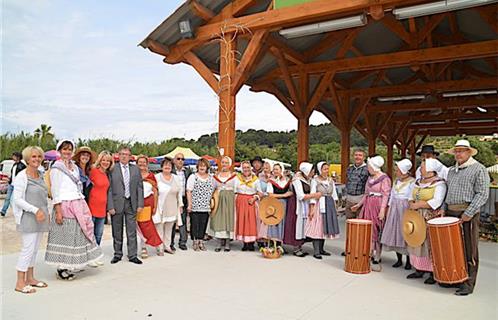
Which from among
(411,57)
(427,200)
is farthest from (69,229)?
(411,57)

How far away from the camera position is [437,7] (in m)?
5.18

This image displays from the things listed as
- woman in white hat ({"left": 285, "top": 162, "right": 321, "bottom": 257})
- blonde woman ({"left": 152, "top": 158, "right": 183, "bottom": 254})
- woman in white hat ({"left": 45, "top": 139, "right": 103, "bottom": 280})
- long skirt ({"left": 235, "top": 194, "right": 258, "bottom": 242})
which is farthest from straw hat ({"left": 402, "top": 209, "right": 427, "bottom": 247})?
woman in white hat ({"left": 45, "top": 139, "right": 103, "bottom": 280})

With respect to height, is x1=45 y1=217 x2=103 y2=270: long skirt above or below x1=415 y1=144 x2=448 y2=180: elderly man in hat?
below

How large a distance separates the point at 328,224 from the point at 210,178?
164cm

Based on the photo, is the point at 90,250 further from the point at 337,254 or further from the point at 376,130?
the point at 376,130

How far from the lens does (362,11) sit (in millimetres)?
5539

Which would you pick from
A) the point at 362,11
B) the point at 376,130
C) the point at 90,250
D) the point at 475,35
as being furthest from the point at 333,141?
the point at 90,250

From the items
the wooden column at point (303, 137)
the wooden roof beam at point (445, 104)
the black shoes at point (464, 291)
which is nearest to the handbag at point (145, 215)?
the black shoes at point (464, 291)

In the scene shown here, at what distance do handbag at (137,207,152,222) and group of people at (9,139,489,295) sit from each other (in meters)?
0.02

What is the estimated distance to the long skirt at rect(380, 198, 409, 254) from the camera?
454cm

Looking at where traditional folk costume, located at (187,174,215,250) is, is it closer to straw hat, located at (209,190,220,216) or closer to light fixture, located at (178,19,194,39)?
straw hat, located at (209,190,220,216)

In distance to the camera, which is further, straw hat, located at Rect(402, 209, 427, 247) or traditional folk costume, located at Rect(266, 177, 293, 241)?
traditional folk costume, located at Rect(266, 177, 293, 241)

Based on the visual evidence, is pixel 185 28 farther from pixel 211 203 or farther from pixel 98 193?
pixel 98 193

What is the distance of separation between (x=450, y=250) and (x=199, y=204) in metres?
2.99
